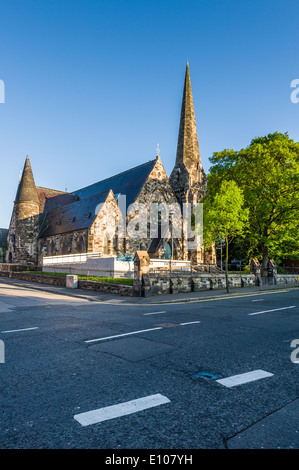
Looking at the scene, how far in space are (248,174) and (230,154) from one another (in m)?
3.82

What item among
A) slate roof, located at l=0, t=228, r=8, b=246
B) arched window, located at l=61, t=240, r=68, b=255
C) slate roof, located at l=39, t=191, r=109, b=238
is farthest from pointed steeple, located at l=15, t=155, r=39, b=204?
slate roof, located at l=0, t=228, r=8, b=246

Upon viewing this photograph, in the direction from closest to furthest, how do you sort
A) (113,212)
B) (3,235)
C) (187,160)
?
(113,212), (187,160), (3,235)

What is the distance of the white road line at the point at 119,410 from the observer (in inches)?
131

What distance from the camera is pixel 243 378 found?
452 cm

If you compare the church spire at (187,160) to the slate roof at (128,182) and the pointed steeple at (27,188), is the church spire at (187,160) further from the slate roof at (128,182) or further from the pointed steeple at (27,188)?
the pointed steeple at (27,188)

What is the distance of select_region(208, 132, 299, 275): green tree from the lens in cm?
2994

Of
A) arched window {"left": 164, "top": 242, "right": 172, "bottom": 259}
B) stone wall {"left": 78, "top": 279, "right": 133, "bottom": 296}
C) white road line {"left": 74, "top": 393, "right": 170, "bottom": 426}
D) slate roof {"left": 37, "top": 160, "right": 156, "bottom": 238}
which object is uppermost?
slate roof {"left": 37, "top": 160, "right": 156, "bottom": 238}

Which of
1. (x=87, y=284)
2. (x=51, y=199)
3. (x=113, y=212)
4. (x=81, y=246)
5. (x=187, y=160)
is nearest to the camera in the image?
(x=87, y=284)

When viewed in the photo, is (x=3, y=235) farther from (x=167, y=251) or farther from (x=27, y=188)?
(x=167, y=251)

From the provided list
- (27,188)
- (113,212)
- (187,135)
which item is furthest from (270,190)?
(27,188)

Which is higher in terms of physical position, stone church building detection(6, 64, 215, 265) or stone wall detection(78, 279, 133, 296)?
stone church building detection(6, 64, 215, 265)

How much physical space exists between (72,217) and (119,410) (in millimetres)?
41055

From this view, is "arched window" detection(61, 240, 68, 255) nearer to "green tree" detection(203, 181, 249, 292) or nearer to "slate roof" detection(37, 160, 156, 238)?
"slate roof" detection(37, 160, 156, 238)

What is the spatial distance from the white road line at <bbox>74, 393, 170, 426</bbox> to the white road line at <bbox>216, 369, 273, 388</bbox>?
1.01 m
